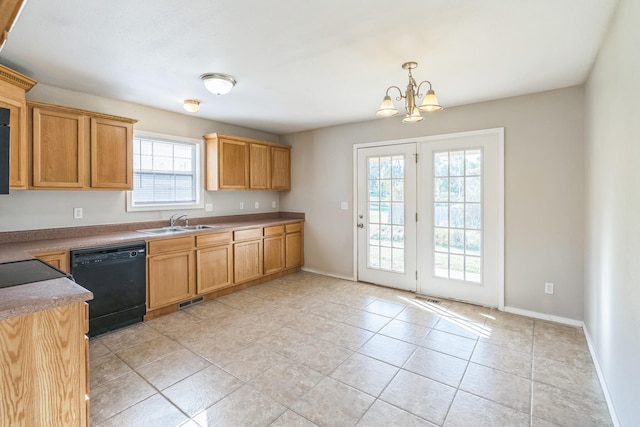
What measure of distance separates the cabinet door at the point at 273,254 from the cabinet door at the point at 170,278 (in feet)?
3.99

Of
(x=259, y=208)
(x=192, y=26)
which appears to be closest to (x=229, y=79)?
(x=192, y=26)

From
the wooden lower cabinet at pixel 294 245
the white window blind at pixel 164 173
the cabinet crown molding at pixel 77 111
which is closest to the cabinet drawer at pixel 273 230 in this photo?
the wooden lower cabinet at pixel 294 245

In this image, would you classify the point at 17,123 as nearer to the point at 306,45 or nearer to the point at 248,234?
the point at 306,45

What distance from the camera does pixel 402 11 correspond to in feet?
6.15

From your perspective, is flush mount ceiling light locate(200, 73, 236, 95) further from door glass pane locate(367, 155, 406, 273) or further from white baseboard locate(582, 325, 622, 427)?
white baseboard locate(582, 325, 622, 427)

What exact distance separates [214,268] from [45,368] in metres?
2.66

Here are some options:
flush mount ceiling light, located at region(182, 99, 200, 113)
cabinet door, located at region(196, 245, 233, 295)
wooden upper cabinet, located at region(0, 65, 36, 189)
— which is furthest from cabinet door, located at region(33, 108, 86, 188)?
cabinet door, located at region(196, 245, 233, 295)

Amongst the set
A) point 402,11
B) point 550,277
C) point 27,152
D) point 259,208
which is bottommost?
point 550,277

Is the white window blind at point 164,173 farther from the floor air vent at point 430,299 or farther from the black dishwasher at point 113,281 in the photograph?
the floor air vent at point 430,299

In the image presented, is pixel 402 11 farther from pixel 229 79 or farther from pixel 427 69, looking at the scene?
pixel 229 79

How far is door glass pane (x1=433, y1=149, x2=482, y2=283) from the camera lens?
369 cm

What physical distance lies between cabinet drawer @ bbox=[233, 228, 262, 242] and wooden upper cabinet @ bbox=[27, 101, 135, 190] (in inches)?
54.6

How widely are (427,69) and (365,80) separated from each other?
574mm

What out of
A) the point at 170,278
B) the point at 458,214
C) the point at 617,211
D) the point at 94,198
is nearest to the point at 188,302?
the point at 170,278
